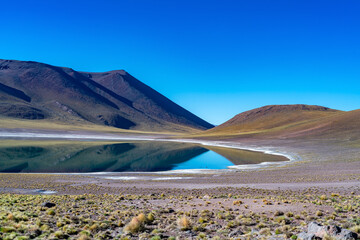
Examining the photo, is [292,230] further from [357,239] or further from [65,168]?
[65,168]

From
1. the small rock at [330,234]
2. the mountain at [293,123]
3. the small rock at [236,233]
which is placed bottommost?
the small rock at [236,233]

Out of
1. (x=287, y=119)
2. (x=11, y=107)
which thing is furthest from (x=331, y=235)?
(x=11, y=107)

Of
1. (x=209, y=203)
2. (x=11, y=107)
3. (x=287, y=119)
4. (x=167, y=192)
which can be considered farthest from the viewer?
(x=11, y=107)

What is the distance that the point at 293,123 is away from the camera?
121375mm

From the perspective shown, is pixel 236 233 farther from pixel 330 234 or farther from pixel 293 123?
pixel 293 123

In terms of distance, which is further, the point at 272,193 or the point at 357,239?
the point at 272,193

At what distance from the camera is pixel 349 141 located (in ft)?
222

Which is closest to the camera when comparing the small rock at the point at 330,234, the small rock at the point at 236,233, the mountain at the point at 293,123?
the small rock at the point at 330,234

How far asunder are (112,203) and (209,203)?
5.61 meters

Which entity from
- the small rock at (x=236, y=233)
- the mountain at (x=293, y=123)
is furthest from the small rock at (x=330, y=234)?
the mountain at (x=293, y=123)

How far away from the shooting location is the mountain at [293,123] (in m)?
84.8

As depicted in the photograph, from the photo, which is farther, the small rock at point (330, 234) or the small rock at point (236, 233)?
the small rock at point (236, 233)

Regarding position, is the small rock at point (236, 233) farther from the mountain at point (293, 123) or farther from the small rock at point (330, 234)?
the mountain at point (293, 123)

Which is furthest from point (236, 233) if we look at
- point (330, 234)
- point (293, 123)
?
point (293, 123)
